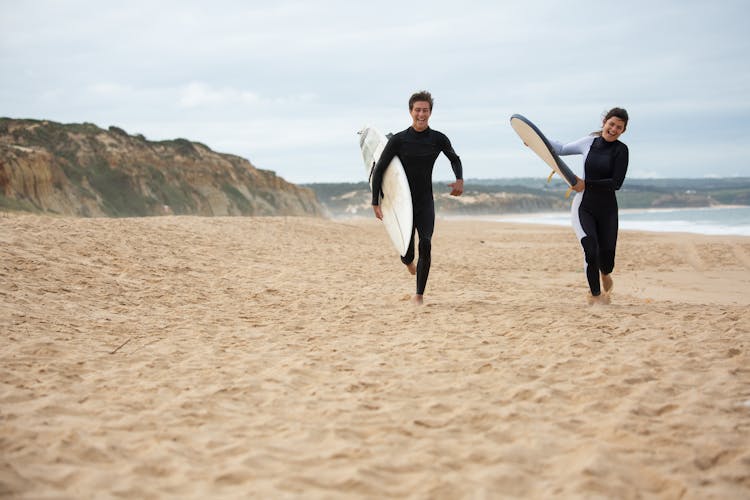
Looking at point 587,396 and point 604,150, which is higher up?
point 604,150

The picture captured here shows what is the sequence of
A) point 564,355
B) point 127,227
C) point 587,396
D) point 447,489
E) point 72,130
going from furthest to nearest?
1. point 72,130
2. point 127,227
3. point 564,355
4. point 587,396
5. point 447,489

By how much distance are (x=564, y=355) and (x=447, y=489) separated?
6.72 feet

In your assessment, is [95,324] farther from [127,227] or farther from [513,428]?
[127,227]

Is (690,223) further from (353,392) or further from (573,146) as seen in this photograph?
(353,392)

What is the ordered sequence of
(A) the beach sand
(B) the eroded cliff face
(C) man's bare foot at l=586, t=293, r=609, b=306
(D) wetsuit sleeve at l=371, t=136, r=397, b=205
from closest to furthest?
(A) the beach sand < (C) man's bare foot at l=586, t=293, r=609, b=306 < (D) wetsuit sleeve at l=371, t=136, r=397, b=205 < (B) the eroded cliff face

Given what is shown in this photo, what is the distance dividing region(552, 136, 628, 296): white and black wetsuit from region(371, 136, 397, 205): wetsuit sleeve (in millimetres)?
1695

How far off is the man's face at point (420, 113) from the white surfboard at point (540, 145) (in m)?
1.00

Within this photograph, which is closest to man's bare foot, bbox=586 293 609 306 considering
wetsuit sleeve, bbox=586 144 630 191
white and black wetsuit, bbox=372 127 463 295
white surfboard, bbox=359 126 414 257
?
wetsuit sleeve, bbox=586 144 630 191

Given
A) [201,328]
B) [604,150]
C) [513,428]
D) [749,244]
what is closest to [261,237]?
[201,328]

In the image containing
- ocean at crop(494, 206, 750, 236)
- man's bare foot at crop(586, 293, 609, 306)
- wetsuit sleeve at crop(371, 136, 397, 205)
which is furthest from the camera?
ocean at crop(494, 206, 750, 236)

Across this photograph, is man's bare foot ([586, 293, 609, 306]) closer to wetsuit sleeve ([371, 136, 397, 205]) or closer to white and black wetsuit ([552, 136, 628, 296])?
white and black wetsuit ([552, 136, 628, 296])

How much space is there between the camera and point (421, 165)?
5898mm

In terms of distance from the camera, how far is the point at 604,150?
218 inches

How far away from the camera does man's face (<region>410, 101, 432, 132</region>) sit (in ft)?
18.6
